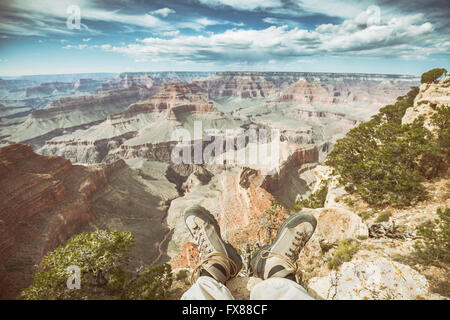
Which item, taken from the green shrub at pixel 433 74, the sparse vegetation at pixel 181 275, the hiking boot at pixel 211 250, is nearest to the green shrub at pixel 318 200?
the hiking boot at pixel 211 250

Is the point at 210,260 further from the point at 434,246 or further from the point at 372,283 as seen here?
the point at 434,246

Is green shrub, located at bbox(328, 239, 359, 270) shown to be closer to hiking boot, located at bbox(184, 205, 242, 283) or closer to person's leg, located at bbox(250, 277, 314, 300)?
Result: person's leg, located at bbox(250, 277, 314, 300)

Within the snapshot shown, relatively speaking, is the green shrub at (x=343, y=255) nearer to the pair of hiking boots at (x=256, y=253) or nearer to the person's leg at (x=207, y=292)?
the pair of hiking boots at (x=256, y=253)

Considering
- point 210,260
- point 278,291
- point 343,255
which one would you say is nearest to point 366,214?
point 343,255

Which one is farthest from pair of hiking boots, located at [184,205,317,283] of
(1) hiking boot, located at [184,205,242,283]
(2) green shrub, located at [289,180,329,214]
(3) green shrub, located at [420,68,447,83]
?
(3) green shrub, located at [420,68,447,83]

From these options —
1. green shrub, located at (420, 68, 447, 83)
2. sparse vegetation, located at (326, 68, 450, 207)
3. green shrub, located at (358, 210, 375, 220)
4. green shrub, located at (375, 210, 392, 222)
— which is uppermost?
green shrub, located at (420, 68, 447, 83)

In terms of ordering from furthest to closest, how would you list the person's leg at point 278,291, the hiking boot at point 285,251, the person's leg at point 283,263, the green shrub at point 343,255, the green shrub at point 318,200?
the green shrub at point 318,200 < the green shrub at point 343,255 < the hiking boot at point 285,251 < the person's leg at point 283,263 < the person's leg at point 278,291
